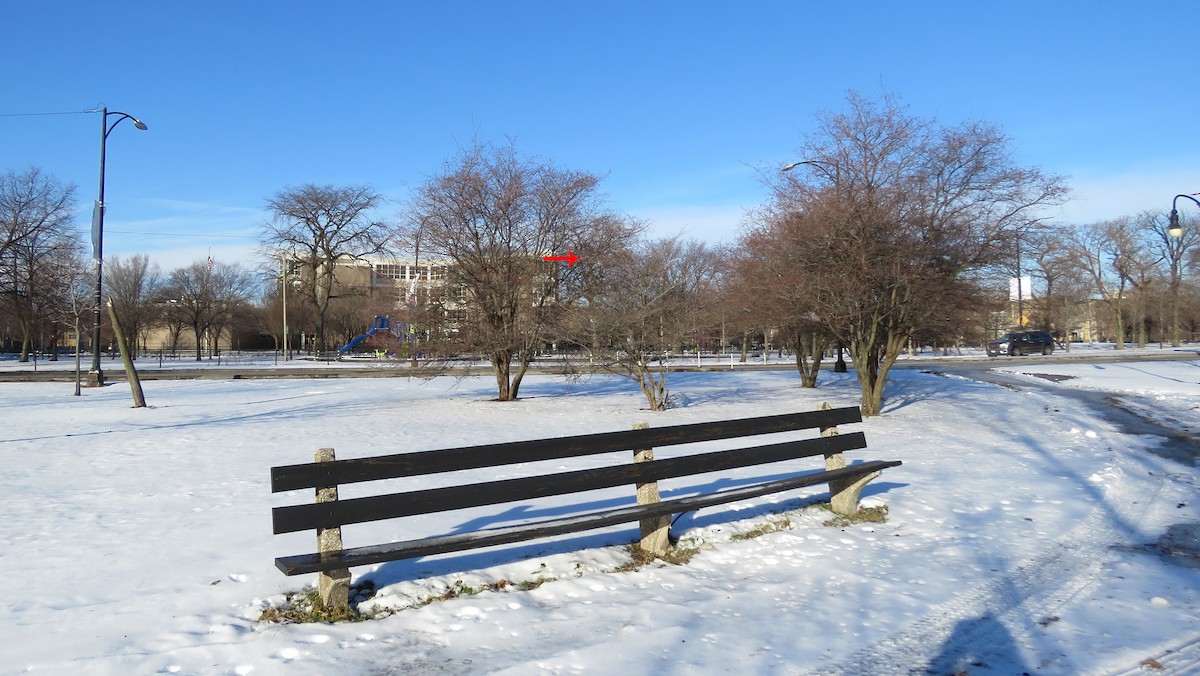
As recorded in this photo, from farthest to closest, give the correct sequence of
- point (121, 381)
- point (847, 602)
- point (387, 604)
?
point (121, 381)
point (847, 602)
point (387, 604)

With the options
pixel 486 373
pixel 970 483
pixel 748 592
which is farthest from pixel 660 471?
pixel 486 373

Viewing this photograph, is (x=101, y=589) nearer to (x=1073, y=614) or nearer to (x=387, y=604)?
(x=387, y=604)

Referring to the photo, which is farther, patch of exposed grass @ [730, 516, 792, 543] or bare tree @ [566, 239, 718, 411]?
bare tree @ [566, 239, 718, 411]

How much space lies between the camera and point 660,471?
577 cm

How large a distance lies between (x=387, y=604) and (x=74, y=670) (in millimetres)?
1582

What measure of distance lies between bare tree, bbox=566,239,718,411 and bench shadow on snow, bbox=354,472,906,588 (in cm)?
923

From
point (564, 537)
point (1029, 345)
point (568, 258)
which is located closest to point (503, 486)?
point (564, 537)

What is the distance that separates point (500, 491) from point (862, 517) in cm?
383

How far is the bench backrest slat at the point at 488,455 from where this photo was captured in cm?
447

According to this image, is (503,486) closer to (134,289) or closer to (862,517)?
Result: (862,517)

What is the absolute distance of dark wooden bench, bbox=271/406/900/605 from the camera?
4484 millimetres

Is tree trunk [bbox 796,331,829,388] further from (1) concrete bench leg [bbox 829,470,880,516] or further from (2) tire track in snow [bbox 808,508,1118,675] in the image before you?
(2) tire track in snow [bbox 808,508,1118,675]

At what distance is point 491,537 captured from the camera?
15.8ft

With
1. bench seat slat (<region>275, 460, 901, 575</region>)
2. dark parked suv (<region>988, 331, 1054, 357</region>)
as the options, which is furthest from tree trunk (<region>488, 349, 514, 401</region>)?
dark parked suv (<region>988, 331, 1054, 357</region>)
